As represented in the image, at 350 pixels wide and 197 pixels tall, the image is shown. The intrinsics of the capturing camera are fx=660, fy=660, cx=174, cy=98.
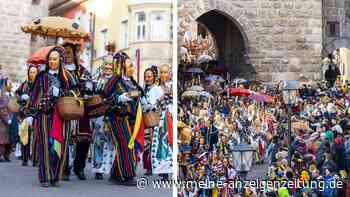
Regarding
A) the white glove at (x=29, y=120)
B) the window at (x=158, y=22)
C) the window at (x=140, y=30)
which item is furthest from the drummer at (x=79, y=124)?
the window at (x=140, y=30)

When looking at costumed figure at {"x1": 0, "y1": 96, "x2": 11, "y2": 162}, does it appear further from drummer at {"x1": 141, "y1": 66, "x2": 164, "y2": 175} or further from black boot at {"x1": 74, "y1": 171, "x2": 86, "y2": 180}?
drummer at {"x1": 141, "y1": 66, "x2": 164, "y2": 175}

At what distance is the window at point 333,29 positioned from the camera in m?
23.6

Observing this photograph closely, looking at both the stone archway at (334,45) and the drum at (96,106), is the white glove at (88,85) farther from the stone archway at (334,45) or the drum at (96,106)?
the stone archway at (334,45)

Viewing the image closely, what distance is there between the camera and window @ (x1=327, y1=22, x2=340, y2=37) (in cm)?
2359

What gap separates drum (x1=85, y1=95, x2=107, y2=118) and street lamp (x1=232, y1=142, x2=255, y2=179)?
198cm

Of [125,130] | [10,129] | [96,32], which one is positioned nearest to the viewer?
[125,130]

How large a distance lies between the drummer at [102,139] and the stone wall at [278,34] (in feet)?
43.4

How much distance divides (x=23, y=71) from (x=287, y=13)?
8946mm

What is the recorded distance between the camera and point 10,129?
10430 mm

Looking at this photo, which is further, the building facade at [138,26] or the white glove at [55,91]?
the building facade at [138,26]

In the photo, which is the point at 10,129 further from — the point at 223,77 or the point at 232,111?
the point at 223,77

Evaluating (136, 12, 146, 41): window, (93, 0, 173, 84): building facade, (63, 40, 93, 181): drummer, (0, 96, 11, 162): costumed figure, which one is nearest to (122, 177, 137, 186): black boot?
(63, 40, 93, 181): drummer

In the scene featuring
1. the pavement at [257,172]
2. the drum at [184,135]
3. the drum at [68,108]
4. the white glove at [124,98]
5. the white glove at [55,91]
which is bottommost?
the pavement at [257,172]

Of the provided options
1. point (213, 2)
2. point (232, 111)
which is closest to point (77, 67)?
point (232, 111)
